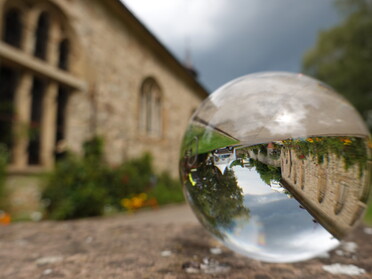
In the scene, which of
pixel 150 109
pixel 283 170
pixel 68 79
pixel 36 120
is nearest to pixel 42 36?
pixel 68 79

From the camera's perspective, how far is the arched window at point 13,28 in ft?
15.9

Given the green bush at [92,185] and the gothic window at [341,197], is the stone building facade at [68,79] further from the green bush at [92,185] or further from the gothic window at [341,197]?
the gothic window at [341,197]

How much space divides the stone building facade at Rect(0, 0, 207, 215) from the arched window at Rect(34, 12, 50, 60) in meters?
0.02

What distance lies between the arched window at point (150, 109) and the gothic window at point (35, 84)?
2.92 m

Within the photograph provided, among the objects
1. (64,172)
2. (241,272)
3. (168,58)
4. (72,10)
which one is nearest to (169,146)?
(168,58)

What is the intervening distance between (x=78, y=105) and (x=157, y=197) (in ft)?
12.0

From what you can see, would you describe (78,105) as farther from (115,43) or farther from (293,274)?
(293,274)

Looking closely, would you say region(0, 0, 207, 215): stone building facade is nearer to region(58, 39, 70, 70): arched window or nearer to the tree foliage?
region(58, 39, 70, 70): arched window

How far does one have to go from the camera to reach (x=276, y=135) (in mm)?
1023

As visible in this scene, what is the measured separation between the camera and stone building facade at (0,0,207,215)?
4.83 metres

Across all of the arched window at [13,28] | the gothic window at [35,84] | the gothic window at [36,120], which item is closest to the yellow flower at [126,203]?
the gothic window at [35,84]

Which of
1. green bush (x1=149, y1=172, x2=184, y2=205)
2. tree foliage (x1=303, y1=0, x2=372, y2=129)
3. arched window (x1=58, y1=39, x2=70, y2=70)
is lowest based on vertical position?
green bush (x1=149, y1=172, x2=184, y2=205)

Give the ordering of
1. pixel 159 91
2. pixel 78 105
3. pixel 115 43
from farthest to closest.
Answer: pixel 159 91 < pixel 115 43 < pixel 78 105

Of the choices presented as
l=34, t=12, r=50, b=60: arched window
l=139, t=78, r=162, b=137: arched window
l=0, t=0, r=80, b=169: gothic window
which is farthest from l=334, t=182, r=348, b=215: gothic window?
l=139, t=78, r=162, b=137: arched window
